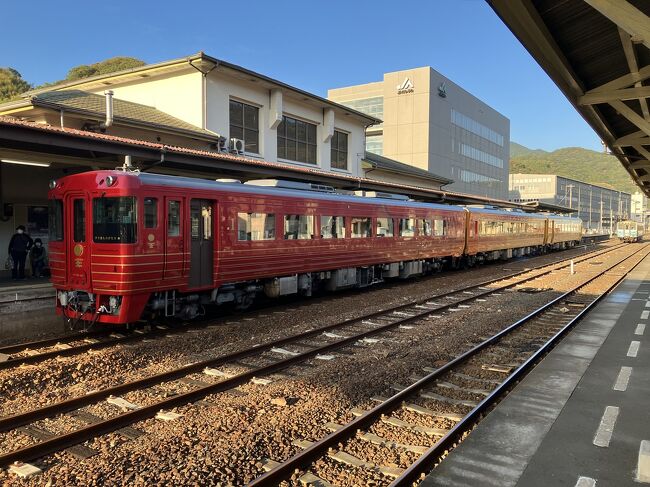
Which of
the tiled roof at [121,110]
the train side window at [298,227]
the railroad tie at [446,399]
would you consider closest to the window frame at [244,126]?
the tiled roof at [121,110]

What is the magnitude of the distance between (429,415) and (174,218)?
6286 millimetres

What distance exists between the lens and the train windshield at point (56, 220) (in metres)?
10.0

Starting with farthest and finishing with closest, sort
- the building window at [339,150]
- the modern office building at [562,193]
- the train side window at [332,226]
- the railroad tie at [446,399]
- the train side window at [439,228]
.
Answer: the modern office building at [562,193], the building window at [339,150], the train side window at [439,228], the train side window at [332,226], the railroad tie at [446,399]

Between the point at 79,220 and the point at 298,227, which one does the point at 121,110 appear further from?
the point at 79,220

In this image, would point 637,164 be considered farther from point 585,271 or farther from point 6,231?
point 6,231

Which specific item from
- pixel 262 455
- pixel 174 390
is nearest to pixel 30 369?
pixel 174 390

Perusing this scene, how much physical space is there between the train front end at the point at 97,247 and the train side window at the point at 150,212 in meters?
0.22

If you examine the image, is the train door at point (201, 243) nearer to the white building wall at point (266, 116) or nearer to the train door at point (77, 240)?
the train door at point (77, 240)

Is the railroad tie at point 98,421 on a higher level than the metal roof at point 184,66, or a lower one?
lower

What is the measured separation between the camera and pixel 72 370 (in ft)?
24.6

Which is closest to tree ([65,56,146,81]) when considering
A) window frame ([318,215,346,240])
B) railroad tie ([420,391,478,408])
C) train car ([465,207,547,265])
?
train car ([465,207,547,265])

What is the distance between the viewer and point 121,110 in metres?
17.7

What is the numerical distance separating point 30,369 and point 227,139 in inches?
559

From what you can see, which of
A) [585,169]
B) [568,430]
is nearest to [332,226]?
[568,430]
